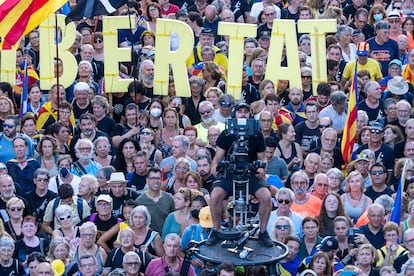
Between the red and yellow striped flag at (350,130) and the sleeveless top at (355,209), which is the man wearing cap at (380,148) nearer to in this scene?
the red and yellow striped flag at (350,130)

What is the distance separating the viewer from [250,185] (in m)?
21.5

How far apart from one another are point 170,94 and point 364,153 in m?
3.83

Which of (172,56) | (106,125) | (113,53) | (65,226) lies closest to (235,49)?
(172,56)

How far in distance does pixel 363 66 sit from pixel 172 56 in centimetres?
325

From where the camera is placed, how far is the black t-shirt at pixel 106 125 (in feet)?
90.5

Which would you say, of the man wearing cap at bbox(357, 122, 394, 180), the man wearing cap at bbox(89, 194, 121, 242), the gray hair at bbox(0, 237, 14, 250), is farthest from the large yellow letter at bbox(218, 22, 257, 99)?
the gray hair at bbox(0, 237, 14, 250)

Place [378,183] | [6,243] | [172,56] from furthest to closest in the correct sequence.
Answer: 1. [172,56]
2. [378,183]
3. [6,243]

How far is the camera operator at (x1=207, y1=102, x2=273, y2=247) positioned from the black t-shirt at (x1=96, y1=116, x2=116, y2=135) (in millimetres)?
6017

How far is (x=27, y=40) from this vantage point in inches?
1227

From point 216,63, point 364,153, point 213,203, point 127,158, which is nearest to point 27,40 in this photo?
point 216,63

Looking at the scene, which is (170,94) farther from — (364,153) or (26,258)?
(26,258)

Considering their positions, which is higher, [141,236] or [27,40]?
[27,40]

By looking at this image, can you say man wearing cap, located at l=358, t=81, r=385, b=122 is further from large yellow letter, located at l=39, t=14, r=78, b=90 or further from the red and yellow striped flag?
large yellow letter, located at l=39, t=14, r=78, b=90

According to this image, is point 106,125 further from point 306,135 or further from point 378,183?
point 378,183
